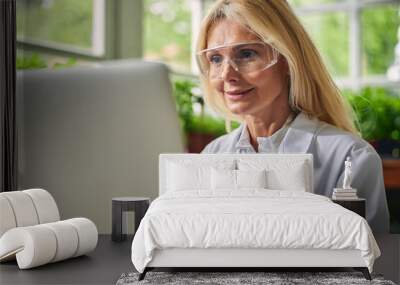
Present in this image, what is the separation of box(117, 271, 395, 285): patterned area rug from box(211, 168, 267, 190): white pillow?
96 centimetres

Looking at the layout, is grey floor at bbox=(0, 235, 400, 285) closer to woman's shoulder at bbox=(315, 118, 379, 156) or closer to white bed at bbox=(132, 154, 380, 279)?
white bed at bbox=(132, 154, 380, 279)

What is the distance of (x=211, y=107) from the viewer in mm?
5156


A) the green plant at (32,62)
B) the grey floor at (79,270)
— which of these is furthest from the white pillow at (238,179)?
the green plant at (32,62)

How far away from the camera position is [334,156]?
16.2 feet

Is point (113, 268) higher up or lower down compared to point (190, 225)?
lower down

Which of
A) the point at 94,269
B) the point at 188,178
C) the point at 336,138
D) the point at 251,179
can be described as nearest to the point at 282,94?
the point at 336,138

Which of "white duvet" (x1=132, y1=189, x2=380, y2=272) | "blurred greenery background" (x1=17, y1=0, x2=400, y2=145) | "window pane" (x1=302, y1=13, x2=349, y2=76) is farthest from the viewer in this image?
"window pane" (x1=302, y1=13, x2=349, y2=76)

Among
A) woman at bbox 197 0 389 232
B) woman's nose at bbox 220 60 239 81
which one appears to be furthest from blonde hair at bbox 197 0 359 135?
woman's nose at bbox 220 60 239 81

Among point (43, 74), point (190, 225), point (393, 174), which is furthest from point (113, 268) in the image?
point (393, 174)

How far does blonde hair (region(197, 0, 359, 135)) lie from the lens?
191 inches

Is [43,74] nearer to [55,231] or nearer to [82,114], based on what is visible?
[82,114]

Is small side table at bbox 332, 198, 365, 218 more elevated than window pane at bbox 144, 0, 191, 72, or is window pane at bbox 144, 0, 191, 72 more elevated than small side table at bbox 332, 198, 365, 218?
window pane at bbox 144, 0, 191, 72

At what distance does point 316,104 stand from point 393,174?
88 centimetres

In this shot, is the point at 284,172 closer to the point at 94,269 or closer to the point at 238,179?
the point at 238,179
